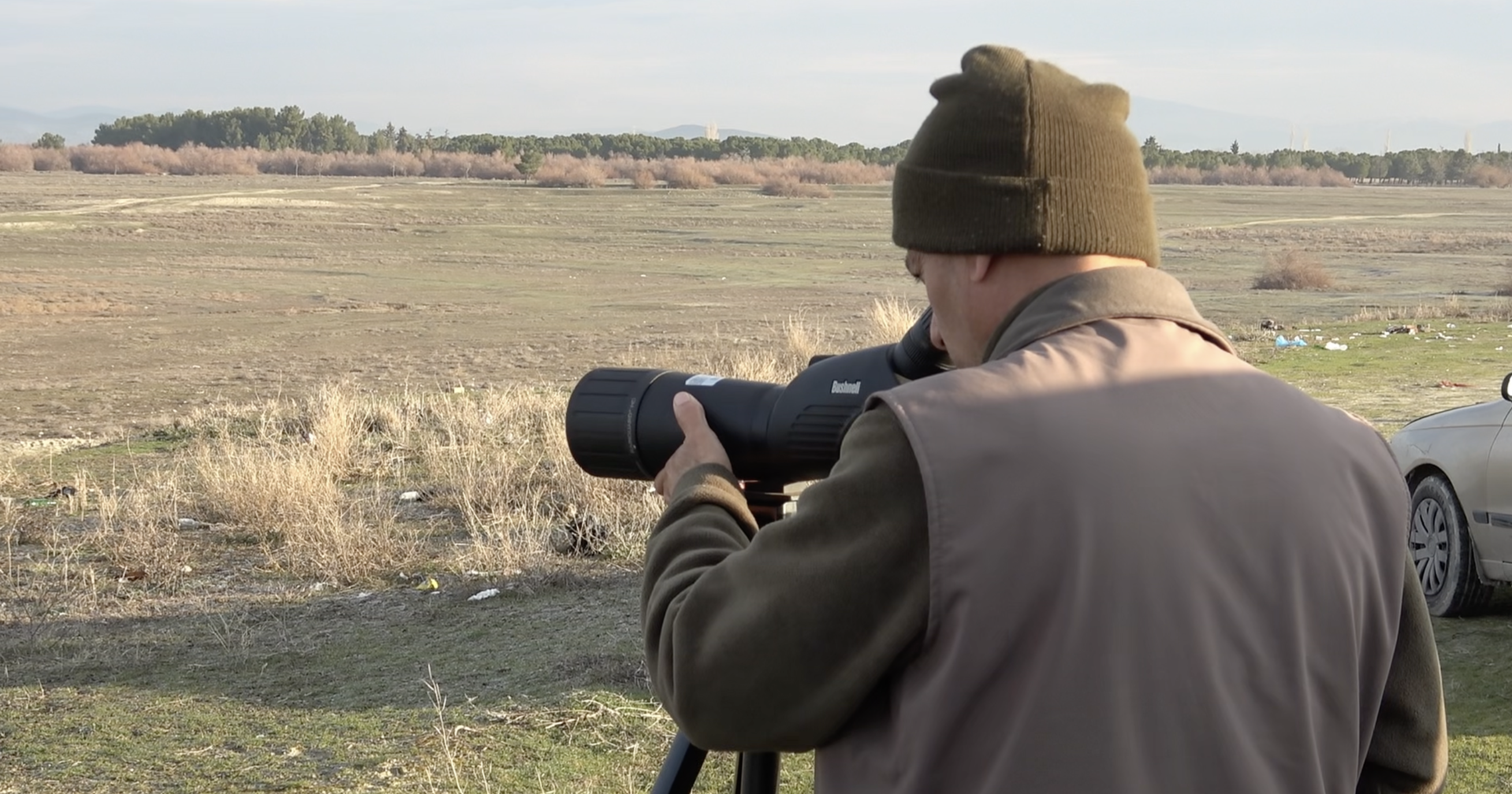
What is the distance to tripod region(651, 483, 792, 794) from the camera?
222 cm

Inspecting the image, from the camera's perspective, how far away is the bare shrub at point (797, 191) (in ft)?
178

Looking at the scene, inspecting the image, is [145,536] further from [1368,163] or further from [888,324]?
[1368,163]

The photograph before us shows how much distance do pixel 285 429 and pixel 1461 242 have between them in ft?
118

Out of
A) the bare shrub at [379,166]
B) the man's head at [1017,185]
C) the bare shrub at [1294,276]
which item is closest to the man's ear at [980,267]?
the man's head at [1017,185]

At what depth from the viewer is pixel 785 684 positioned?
5.16ft

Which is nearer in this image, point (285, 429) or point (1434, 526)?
point (1434, 526)

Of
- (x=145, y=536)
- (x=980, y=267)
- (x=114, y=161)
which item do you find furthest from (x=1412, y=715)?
(x=114, y=161)

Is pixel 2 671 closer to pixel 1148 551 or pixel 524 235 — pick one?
pixel 1148 551

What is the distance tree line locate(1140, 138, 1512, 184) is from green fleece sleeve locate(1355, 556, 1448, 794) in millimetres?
86818

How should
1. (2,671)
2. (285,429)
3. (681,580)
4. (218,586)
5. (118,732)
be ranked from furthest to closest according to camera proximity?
(285,429), (218,586), (2,671), (118,732), (681,580)

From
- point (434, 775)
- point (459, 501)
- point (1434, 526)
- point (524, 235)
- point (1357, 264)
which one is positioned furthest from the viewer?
point (524, 235)

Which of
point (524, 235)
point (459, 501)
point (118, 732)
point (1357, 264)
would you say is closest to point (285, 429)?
point (459, 501)

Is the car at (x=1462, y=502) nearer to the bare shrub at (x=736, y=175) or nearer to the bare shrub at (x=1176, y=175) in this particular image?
the bare shrub at (x=736, y=175)

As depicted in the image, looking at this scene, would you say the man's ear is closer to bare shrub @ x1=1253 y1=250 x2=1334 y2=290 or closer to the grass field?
the grass field
